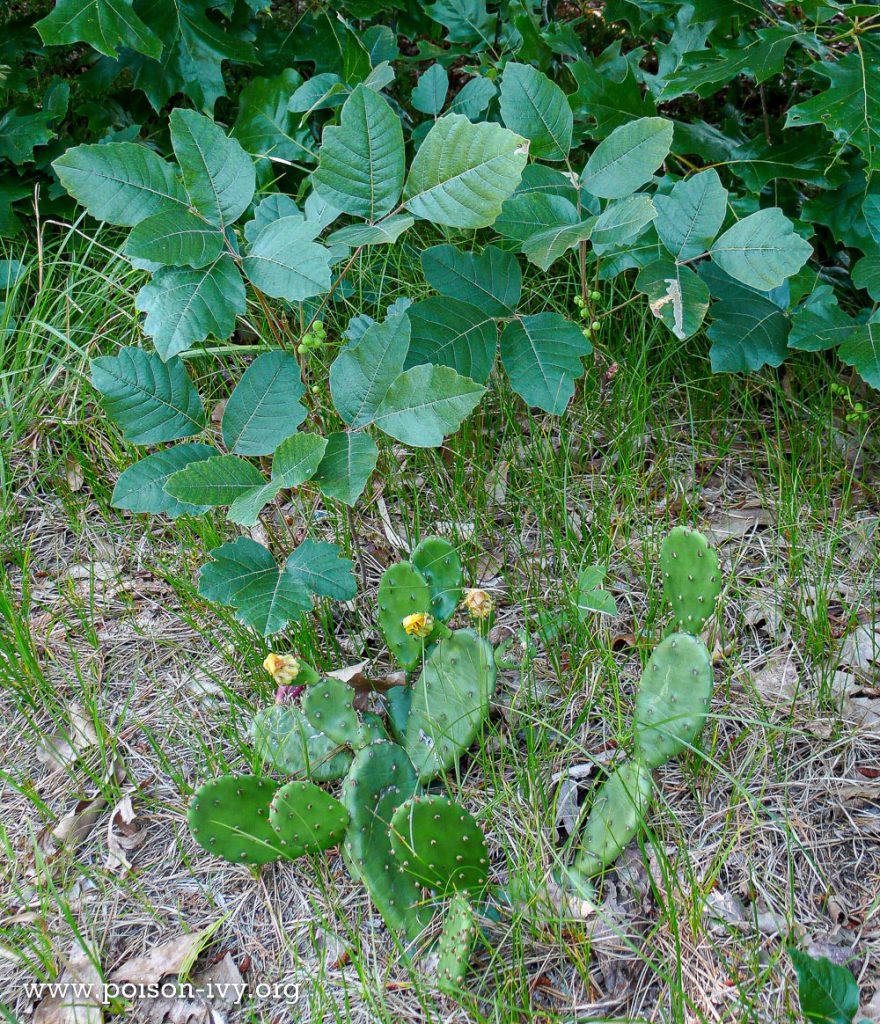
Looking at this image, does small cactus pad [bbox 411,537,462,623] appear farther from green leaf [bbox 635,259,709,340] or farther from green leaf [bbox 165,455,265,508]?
green leaf [bbox 635,259,709,340]

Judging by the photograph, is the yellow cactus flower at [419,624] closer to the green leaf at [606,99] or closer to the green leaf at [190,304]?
the green leaf at [190,304]

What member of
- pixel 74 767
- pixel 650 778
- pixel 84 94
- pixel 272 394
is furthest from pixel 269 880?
pixel 84 94

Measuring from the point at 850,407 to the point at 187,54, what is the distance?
2.08 m

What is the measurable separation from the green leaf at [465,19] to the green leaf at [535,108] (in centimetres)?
83

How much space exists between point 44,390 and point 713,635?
1835 mm

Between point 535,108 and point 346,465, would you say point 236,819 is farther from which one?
point 535,108

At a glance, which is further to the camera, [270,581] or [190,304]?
[270,581]

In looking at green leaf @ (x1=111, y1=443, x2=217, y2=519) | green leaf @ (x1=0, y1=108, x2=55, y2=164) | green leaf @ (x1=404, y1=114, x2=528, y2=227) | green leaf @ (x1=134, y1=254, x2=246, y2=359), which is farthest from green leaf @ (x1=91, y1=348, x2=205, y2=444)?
green leaf @ (x1=0, y1=108, x2=55, y2=164)

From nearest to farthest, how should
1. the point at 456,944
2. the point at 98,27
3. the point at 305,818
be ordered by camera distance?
the point at 456,944
the point at 305,818
the point at 98,27

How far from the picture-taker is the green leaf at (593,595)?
1.60 meters

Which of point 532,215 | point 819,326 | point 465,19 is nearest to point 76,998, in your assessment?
point 532,215

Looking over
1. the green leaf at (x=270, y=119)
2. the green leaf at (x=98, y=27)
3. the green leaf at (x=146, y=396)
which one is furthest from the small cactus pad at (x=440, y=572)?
the green leaf at (x=98, y=27)

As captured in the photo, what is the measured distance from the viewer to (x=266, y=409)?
5.09 ft

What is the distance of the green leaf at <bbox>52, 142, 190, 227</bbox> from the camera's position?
52.0 inches
